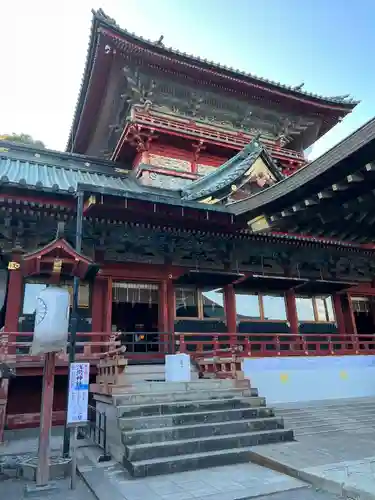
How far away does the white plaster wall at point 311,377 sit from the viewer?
10.5 m

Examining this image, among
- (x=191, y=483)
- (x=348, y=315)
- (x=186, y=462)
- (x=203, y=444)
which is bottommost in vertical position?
(x=191, y=483)

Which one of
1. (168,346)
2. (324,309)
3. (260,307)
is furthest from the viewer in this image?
(324,309)

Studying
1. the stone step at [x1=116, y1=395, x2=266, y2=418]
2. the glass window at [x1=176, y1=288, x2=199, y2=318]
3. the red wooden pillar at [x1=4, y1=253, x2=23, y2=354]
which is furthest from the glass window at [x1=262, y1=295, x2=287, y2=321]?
the red wooden pillar at [x1=4, y1=253, x2=23, y2=354]

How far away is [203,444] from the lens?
6.51 m

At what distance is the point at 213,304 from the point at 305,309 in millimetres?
4121

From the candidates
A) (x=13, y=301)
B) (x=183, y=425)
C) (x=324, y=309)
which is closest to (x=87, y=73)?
(x=13, y=301)

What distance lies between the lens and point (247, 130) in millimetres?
19438

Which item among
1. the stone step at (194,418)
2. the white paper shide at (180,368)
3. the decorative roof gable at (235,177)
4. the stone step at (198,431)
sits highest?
the decorative roof gable at (235,177)

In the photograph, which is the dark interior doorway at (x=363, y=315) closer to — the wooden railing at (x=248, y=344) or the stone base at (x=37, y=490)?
the wooden railing at (x=248, y=344)

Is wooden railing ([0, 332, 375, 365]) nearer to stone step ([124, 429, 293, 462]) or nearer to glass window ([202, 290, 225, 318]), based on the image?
glass window ([202, 290, 225, 318])

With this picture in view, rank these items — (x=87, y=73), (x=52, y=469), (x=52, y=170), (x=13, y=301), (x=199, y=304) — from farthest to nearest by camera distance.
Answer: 1. (x=87, y=73)
2. (x=52, y=170)
3. (x=199, y=304)
4. (x=13, y=301)
5. (x=52, y=469)

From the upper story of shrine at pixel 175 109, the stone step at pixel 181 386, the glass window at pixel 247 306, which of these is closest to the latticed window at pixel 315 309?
the glass window at pixel 247 306

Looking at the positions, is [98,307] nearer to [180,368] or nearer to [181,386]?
[180,368]

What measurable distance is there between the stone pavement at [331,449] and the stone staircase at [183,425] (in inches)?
19.4
